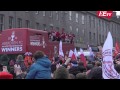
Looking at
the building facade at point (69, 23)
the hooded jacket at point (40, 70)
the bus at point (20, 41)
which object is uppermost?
the building facade at point (69, 23)

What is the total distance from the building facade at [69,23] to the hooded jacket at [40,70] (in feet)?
75.8

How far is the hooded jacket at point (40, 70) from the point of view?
18.3ft

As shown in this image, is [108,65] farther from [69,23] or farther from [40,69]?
[69,23]

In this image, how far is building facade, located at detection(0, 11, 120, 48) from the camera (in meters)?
31.3

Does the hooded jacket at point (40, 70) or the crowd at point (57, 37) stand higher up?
the crowd at point (57, 37)

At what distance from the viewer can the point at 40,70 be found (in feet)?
18.6

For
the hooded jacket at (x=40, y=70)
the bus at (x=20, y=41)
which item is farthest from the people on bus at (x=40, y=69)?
the bus at (x=20, y=41)

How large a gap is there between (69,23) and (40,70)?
37215 millimetres

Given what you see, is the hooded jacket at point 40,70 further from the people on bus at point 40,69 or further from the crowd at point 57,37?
the crowd at point 57,37

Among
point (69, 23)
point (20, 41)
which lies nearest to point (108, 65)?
point (20, 41)

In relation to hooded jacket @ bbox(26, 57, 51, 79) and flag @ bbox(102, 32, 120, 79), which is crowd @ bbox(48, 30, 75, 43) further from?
flag @ bbox(102, 32, 120, 79)
